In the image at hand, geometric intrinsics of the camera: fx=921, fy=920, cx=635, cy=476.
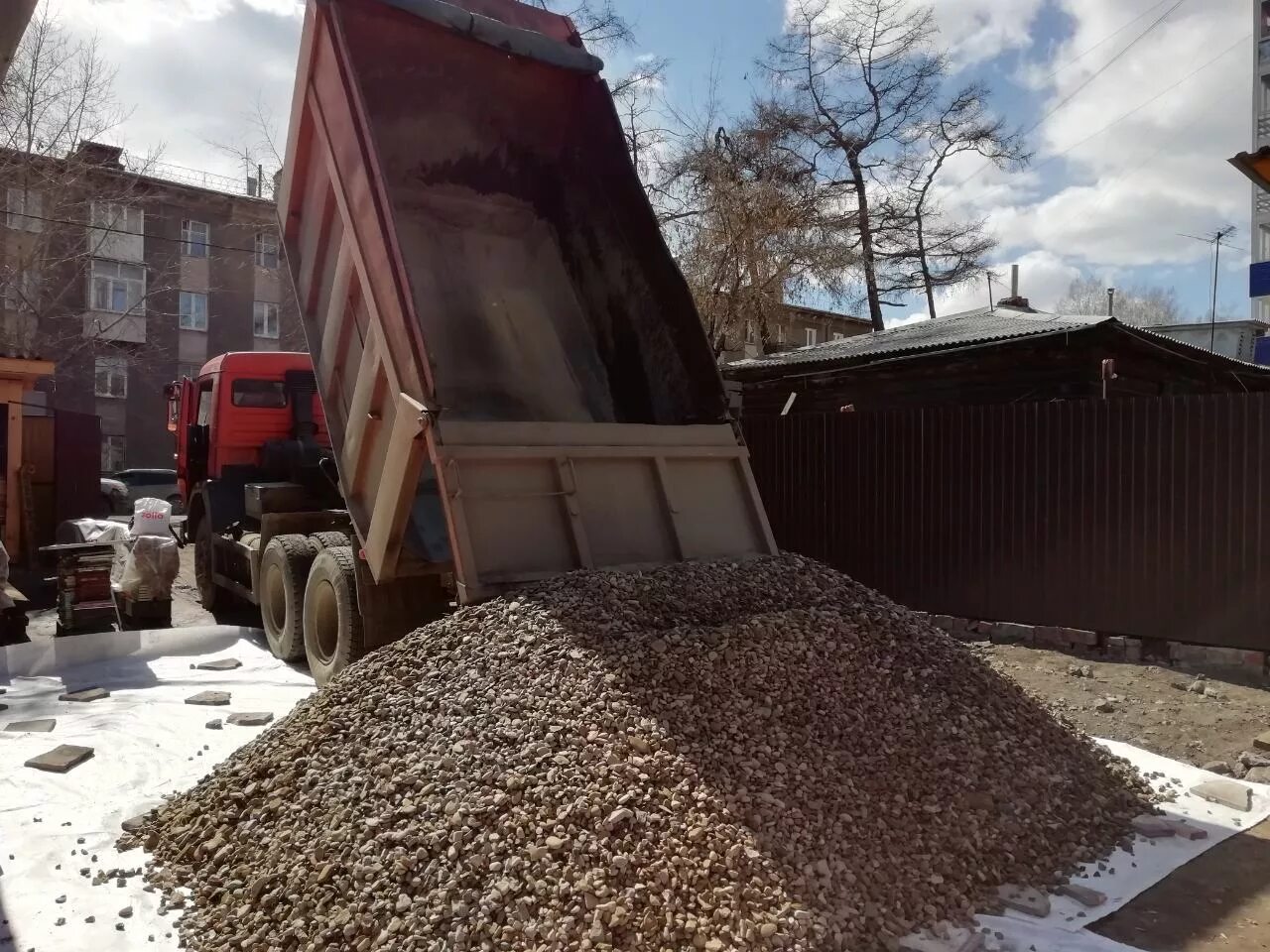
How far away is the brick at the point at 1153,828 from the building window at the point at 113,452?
3080 cm

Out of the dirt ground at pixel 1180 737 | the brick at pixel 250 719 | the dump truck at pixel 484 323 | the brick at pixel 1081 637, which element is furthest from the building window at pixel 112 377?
the brick at pixel 1081 637

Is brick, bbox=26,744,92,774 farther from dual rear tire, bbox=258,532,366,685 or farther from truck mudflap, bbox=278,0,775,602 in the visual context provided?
truck mudflap, bbox=278,0,775,602

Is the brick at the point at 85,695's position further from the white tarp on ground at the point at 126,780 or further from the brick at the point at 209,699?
the brick at the point at 209,699

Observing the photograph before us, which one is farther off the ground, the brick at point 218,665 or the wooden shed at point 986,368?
the wooden shed at point 986,368

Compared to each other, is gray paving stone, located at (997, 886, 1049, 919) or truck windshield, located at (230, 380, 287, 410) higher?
truck windshield, located at (230, 380, 287, 410)

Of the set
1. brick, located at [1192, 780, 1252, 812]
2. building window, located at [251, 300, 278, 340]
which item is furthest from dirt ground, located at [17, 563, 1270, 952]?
building window, located at [251, 300, 278, 340]

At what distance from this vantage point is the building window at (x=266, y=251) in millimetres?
31047

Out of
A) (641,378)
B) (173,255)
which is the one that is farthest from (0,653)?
(173,255)

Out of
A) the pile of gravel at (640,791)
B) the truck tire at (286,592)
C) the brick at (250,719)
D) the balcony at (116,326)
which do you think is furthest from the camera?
the balcony at (116,326)

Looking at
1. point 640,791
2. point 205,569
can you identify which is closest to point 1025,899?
point 640,791

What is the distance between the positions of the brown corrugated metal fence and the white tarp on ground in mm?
2416

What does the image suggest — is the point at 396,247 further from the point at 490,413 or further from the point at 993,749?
the point at 993,749

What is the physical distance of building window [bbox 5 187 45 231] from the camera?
22062 mm

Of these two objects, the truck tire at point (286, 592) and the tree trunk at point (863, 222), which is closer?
the truck tire at point (286, 592)
